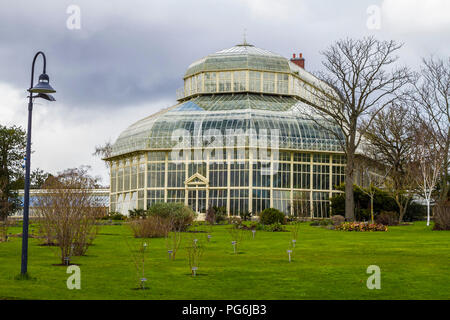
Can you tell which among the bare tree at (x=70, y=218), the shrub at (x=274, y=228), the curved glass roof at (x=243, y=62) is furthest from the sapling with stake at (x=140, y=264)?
the curved glass roof at (x=243, y=62)

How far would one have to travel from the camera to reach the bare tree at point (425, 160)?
41500mm

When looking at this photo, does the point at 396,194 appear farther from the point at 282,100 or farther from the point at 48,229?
the point at 48,229

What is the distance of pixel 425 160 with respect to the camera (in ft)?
151

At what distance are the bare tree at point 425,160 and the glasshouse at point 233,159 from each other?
7.48 metres

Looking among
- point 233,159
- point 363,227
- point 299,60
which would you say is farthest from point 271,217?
point 299,60

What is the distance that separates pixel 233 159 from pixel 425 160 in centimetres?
1479

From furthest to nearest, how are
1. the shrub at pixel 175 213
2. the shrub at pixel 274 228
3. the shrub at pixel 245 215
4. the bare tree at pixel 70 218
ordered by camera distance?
the shrub at pixel 245 215, the shrub at pixel 274 228, the shrub at pixel 175 213, the bare tree at pixel 70 218

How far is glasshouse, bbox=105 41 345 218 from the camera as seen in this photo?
171 ft

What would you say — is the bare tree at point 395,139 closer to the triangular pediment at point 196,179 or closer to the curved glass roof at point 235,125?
the curved glass roof at point 235,125

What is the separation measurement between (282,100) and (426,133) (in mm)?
15738

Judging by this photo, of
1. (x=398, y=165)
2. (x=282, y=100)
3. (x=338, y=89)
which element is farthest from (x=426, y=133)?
(x=282, y=100)

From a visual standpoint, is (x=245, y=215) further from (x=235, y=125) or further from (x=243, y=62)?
(x=243, y=62)

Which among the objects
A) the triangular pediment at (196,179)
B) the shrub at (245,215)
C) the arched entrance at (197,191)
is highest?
the triangular pediment at (196,179)

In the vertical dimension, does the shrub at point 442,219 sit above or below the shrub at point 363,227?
above
